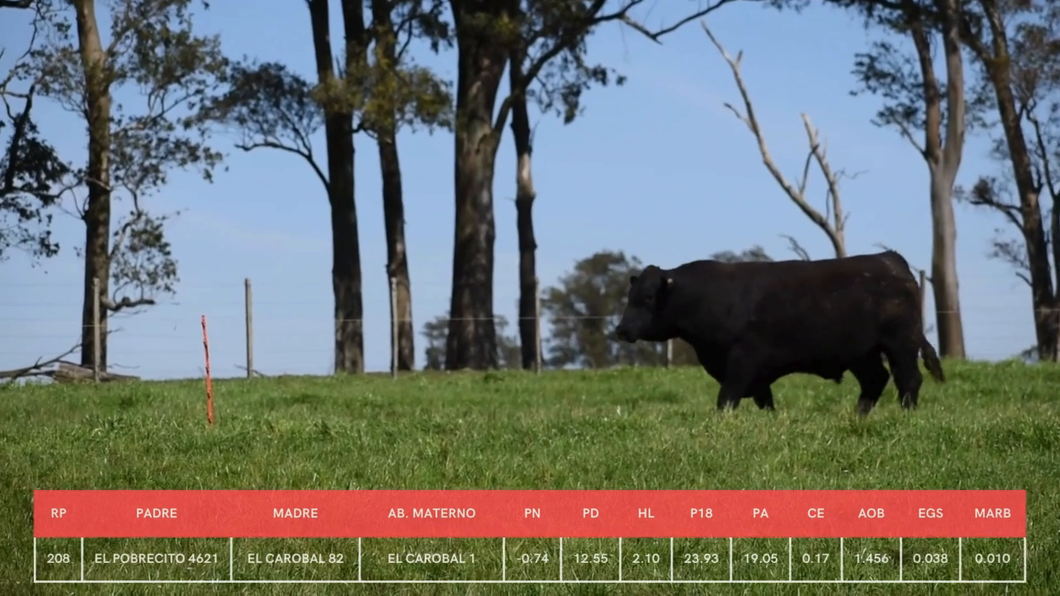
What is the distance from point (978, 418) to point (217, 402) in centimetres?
831

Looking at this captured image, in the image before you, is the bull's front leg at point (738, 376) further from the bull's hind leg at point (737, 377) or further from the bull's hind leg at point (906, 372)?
the bull's hind leg at point (906, 372)

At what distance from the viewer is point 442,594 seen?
6.30 meters

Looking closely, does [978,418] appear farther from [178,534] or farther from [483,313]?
[483,313]

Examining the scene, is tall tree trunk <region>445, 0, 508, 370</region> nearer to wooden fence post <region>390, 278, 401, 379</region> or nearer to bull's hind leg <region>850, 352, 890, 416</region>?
wooden fence post <region>390, 278, 401, 379</region>

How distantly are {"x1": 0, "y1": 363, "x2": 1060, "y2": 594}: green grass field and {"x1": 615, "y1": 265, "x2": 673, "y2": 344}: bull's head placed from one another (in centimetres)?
76

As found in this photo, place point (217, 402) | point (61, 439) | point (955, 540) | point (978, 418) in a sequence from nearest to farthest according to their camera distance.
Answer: point (955, 540)
point (61, 439)
point (978, 418)
point (217, 402)

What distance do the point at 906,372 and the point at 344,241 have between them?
18.2m

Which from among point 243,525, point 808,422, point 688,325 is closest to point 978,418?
point 808,422

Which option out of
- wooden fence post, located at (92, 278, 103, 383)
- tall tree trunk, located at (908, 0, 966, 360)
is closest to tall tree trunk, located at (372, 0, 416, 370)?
wooden fence post, located at (92, 278, 103, 383)

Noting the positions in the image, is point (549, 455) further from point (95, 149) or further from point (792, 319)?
point (95, 149)

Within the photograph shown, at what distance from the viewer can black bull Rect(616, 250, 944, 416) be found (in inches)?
520

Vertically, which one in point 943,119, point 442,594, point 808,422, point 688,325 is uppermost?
point 943,119

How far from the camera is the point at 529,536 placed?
287 inches

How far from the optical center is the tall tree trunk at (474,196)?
29375mm
